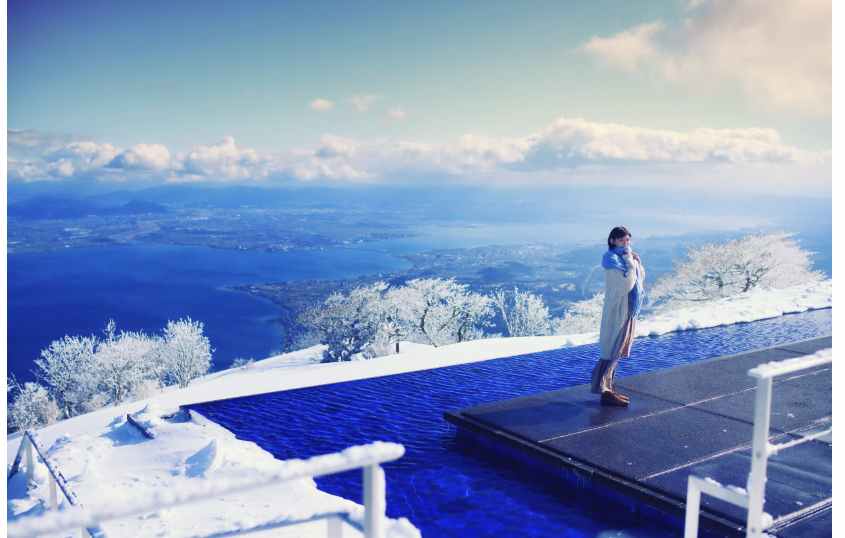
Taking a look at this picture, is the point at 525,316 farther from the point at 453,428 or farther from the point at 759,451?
the point at 759,451

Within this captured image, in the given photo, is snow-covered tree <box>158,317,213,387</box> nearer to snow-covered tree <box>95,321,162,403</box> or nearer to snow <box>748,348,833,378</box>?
snow-covered tree <box>95,321,162,403</box>

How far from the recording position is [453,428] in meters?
5.24

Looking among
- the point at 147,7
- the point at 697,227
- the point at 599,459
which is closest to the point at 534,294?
the point at 697,227

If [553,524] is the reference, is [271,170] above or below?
above

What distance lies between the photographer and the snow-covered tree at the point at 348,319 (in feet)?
60.1

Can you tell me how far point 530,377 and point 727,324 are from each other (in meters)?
3.88

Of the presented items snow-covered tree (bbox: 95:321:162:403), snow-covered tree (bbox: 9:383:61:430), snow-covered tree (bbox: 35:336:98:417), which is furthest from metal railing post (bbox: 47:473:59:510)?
snow-covered tree (bbox: 9:383:61:430)

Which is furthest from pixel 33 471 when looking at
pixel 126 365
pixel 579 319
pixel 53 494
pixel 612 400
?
pixel 579 319

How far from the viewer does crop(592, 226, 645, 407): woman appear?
4781 mm

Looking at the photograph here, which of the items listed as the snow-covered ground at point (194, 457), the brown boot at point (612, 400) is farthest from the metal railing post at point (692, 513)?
the brown boot at point (612, 400)

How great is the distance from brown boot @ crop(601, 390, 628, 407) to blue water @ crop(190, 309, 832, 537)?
1036 millimetres

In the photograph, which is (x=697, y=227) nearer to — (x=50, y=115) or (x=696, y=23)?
(x=696, y=23)

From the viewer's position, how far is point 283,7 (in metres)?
19.5

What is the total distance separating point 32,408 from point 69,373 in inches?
54.8
